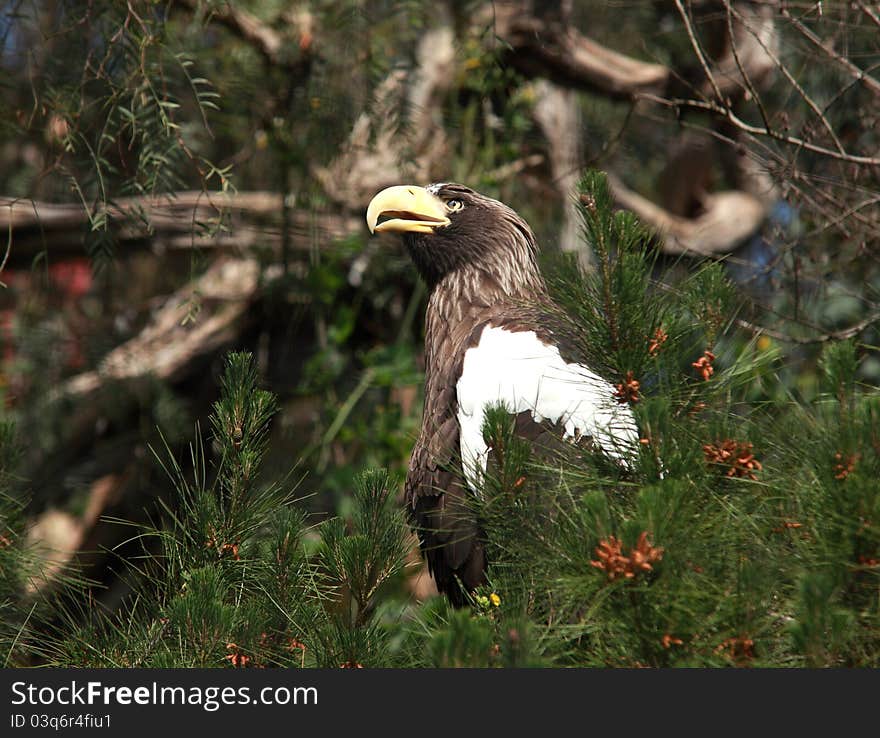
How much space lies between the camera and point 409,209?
129 inches

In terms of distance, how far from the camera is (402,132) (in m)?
3.87

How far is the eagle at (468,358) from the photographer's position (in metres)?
2.52

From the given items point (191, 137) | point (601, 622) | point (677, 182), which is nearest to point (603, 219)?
point (601, 622)

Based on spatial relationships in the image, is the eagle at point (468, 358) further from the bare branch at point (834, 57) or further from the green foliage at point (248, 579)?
the bare branch at point (834, 57)

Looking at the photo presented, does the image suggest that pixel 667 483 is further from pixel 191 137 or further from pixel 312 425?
pixel 191 137

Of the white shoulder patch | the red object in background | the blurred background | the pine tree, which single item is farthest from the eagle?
the red object in background

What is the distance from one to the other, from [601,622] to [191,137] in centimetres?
409

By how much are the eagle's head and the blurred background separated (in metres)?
0.42

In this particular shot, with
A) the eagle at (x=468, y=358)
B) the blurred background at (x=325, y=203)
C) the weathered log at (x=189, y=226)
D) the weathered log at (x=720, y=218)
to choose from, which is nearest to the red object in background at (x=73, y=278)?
the blurred background at (x=325, y=203)

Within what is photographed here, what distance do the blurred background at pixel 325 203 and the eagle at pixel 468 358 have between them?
516mm

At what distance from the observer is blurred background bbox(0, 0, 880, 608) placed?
13.5 feet

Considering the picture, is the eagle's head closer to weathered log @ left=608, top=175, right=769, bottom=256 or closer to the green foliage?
the green foliage

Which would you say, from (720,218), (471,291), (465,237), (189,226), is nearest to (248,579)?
(471,291)

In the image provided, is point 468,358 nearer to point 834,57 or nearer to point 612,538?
point 834,57
